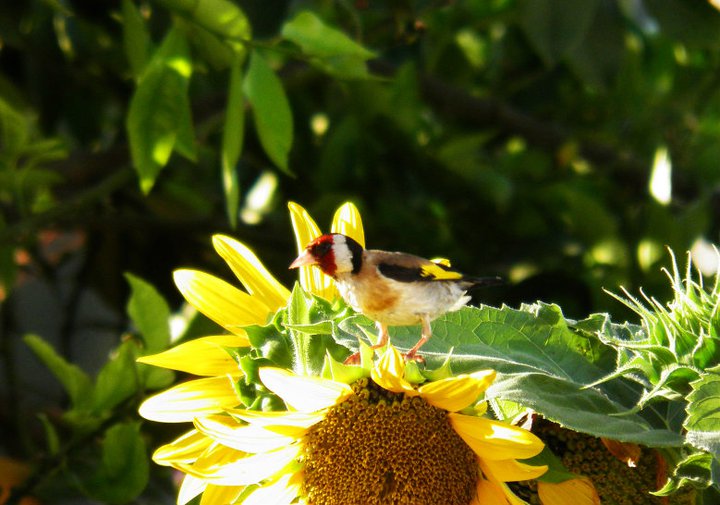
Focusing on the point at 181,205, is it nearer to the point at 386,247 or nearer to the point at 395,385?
the point at 386,247

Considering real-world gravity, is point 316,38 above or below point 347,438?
above

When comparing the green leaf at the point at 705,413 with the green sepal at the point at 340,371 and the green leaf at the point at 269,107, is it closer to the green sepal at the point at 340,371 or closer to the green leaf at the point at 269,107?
the green sepal at the point at 340,371

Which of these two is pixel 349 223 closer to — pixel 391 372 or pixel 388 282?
pixel 388 282

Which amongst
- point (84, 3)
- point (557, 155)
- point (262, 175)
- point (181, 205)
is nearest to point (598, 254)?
point (557, 155)

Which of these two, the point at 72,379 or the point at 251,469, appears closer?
the point at 251,469

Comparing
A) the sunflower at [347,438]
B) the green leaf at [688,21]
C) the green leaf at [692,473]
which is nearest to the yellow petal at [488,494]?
the sunflower at [347,438]

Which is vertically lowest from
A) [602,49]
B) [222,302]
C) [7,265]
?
[7,265]

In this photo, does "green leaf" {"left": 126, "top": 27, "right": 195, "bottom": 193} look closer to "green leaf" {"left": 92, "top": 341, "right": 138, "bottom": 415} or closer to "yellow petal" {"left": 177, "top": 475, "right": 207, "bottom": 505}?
"green leaf" {"left": 92, "top": 341, "right": 138, "bottom": 415}

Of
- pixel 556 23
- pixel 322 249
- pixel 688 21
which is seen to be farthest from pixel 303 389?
pixel 688 21
